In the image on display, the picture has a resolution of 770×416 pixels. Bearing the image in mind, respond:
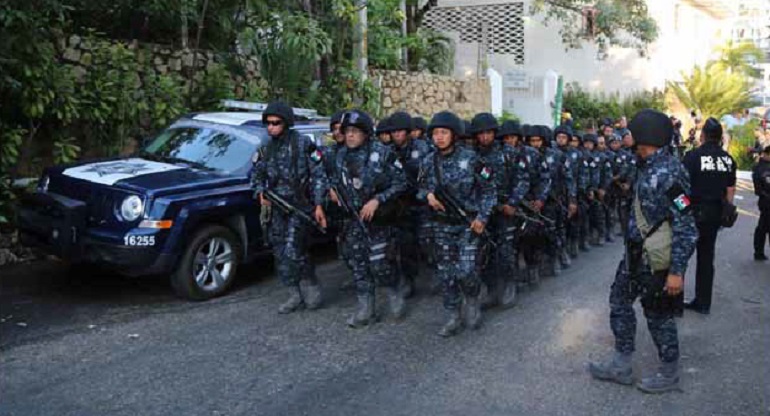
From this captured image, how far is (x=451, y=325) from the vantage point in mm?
5820

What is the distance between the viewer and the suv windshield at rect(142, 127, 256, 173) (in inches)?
280

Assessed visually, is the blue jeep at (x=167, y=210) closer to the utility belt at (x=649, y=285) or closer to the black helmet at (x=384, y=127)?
the black helmet at (x=384, y=127)

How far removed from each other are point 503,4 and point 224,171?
1793 centimetres

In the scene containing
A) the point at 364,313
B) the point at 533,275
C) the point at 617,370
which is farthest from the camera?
the point at 533,275

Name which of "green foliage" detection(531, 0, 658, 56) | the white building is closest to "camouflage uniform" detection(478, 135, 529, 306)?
the white building

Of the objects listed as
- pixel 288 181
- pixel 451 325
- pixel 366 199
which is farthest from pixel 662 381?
pixel 288 181

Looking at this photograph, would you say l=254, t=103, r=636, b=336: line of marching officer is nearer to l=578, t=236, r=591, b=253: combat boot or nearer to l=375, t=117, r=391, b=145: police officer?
l=375, t=117, r=391, b=145: police officer

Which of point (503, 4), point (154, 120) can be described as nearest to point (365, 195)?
point (154, 120)

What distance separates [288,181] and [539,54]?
1889 centimetres

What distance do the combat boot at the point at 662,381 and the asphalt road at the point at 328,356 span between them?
7cm

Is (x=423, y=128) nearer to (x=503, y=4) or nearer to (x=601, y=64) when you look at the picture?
(x=503, y=4)

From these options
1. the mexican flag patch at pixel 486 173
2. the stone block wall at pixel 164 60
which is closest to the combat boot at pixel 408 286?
the mexican flag patch at pixel 486 173

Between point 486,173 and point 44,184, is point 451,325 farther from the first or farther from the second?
point 44,184

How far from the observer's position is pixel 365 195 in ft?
19.5
